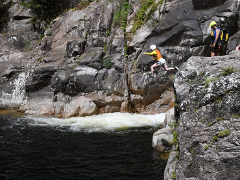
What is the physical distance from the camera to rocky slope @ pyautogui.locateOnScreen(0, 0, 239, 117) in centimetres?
1492

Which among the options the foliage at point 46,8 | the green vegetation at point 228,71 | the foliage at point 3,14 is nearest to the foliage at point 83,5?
the foliage at point 46,8

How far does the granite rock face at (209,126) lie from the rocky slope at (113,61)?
9961mm

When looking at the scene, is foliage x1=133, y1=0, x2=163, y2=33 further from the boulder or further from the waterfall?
the waterfall

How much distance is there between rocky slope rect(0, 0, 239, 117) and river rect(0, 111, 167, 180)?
197cm

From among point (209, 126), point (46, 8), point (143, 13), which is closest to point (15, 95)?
point (143, 13)

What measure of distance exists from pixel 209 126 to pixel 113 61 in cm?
1311

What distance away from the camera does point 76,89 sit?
1580 cm

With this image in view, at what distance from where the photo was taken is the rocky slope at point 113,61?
14.9m

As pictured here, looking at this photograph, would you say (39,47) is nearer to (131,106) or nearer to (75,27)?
(75,27)

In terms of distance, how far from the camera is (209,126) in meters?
4.15

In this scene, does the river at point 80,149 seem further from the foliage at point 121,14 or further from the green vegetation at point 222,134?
the foliage at point 121,14

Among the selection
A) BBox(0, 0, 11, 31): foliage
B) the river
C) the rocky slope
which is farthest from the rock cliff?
BBox(0, 0, 11, 31): foliage

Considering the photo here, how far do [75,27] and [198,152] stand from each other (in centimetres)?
1890

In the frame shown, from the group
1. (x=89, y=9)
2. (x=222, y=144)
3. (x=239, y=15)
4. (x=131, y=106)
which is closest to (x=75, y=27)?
(x=89, y=9)
